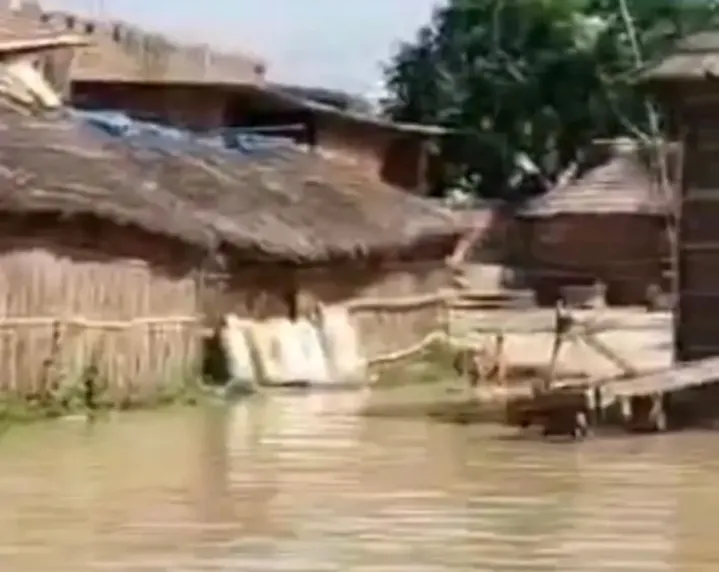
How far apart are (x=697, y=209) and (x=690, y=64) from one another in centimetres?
148

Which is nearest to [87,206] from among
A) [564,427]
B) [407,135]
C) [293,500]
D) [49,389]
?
[49,389]

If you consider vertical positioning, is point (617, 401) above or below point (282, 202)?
below

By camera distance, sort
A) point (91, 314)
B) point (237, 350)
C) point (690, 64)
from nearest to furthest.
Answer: point (690, 64) → point (91, 314) → point (237, 350)

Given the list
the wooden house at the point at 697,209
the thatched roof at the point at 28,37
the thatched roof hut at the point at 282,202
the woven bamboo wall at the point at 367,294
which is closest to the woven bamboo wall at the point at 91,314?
the thatched roof hut at the point at 282,202

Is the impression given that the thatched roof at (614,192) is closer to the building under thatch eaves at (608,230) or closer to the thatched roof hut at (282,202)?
the building under thatch eaves at (608,230)

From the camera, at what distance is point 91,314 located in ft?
62.5

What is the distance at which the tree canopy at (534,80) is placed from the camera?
43.2 meters

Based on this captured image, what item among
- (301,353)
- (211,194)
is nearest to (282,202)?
(211,194)

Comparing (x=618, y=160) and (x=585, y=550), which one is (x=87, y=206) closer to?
(x=585, y=550)

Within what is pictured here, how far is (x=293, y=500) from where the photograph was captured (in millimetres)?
12805

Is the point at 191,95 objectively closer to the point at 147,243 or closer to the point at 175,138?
the point at 175,138

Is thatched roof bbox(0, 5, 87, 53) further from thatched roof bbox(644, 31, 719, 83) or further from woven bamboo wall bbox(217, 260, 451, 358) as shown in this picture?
thatched roof bbox(644, 31, 719, 83)

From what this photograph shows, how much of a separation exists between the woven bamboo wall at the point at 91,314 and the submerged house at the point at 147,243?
0.02 metres

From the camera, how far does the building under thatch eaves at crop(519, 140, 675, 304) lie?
3766 cm
